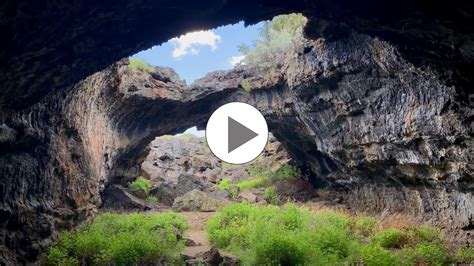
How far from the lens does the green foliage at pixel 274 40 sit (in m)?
22.4

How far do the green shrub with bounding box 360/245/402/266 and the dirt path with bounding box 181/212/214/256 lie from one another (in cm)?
543

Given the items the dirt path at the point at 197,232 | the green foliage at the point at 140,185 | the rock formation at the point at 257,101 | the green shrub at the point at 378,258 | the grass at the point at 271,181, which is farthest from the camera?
the green foliage at the point at 140,185

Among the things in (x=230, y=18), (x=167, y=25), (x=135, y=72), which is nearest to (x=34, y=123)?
(x=167, y=25)

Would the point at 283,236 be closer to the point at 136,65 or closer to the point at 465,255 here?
the point at 465,255

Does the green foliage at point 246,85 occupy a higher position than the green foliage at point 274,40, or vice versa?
the green foliage at point 274,40

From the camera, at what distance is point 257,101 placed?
73.8 feet

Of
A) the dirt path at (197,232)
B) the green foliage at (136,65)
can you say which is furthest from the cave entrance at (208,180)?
the green foliage at (136,65)

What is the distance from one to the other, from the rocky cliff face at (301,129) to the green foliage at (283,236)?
3.43m

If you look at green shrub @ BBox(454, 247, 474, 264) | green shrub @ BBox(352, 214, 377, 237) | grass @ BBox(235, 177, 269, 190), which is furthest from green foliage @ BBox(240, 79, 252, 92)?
green shrub @ BBox(454, 247, 474, 264)

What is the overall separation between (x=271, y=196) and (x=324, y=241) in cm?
1301

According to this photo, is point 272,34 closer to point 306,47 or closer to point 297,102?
point 297,102

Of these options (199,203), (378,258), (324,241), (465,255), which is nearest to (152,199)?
(199,203)

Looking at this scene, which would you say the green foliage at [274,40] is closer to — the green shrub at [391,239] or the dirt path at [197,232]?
the dirt path at [197,232]

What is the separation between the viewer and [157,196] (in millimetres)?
27562
